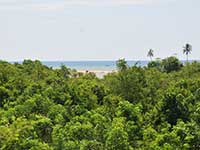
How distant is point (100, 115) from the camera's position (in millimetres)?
33625

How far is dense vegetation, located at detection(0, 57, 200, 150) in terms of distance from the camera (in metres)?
28.3

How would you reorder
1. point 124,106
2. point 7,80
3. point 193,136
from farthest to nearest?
point 7,80
point 124,106
point 193,136

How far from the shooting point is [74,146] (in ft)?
89.4

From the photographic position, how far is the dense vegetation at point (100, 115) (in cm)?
2831

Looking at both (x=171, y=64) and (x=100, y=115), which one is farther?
(x=171, y=64)

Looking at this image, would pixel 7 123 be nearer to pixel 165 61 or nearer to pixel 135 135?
pixel 135 135

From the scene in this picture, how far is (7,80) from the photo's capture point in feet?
163

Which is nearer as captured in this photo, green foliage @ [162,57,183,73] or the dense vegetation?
the dense vegetation

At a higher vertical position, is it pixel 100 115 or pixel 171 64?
pixel 171 64

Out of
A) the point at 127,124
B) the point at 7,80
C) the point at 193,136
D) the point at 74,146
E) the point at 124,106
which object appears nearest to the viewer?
the point at 74,146

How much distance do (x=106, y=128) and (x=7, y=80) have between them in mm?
20995

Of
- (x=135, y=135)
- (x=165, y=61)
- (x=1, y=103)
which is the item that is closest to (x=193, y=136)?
(x=135, y=135)

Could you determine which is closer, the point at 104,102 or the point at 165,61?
the point at 104,102

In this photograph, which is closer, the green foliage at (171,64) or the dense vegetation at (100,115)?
the dense vegetation at (100,115)
